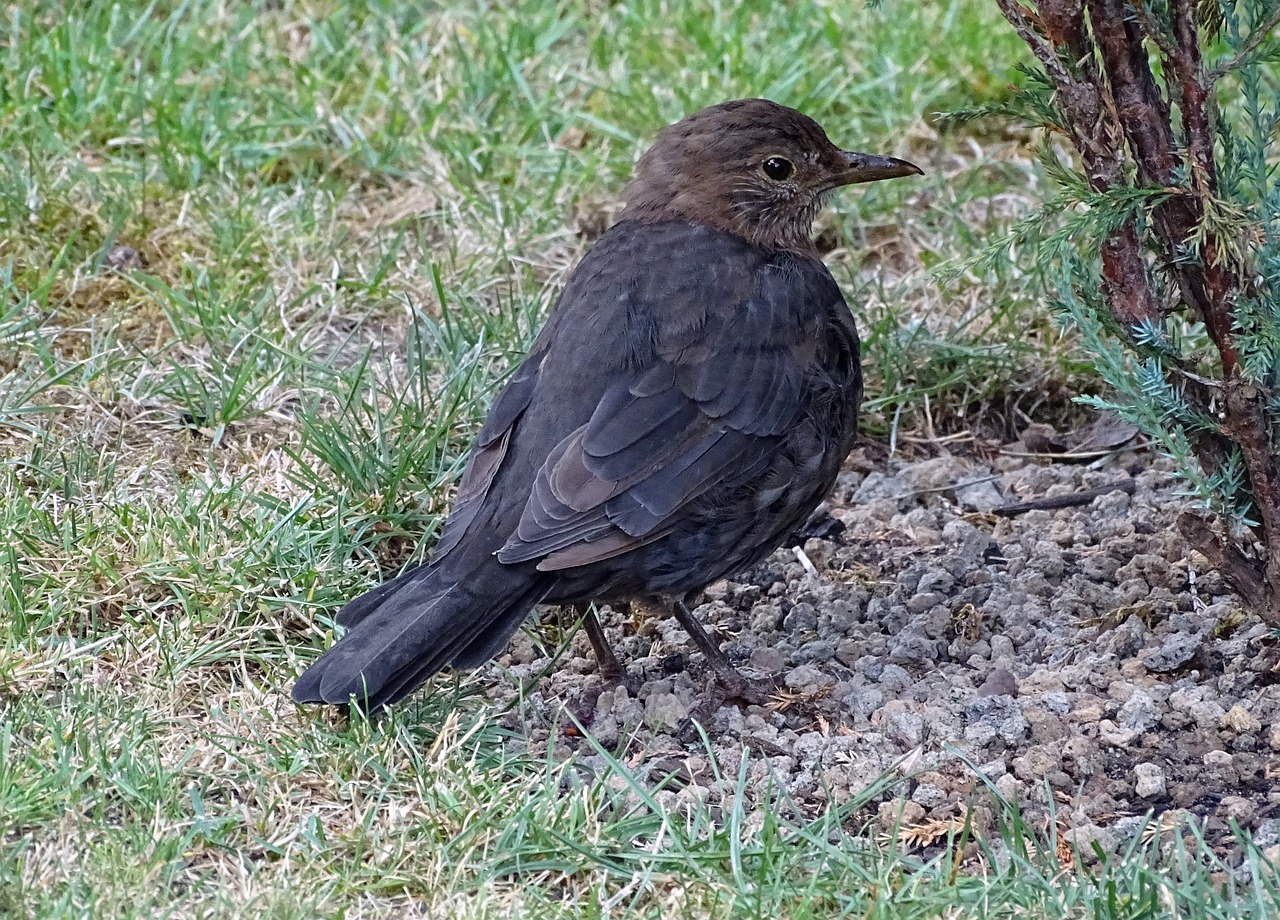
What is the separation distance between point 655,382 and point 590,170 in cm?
208

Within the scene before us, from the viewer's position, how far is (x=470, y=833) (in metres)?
3.46

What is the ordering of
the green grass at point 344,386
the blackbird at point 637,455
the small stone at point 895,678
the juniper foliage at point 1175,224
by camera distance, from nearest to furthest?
the green grass at point 344,386, the juniper foliage at point 1175,224, the blackbird at point 637,455, the small stone at point 895,678

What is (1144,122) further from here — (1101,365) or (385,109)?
(385,109)

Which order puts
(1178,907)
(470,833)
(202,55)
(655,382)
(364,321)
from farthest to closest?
(202,55) → (364,321) → (655,382) → (470,833) → (1178,907)

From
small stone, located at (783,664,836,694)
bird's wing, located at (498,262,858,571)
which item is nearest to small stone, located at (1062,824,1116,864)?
small stone, located at (783,664,836,694)

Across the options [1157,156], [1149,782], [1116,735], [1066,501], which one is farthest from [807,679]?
[1157,156]

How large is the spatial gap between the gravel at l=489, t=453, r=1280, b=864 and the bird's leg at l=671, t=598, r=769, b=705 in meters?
0.07

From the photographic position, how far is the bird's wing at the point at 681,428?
4.09 metres

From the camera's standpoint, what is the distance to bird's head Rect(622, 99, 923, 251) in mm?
4969

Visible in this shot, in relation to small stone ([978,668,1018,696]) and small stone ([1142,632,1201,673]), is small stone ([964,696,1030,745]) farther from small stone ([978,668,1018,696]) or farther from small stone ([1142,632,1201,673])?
small stone ([1142,632,1201,673])

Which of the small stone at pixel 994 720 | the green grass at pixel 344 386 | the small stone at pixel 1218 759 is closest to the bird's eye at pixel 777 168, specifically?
the green grass at pixel 344 386

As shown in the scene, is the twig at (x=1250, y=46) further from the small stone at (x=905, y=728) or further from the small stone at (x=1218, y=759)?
the small stone at (x=905, y=728)

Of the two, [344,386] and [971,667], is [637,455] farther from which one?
[344,386]

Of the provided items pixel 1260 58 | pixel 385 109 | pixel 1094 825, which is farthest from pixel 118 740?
pixel 385 109
